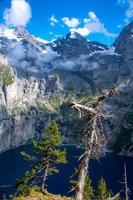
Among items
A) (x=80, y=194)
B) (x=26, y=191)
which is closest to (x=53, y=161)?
(x=26, y=191)

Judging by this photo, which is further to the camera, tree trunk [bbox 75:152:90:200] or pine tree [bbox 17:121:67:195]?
pine tree [bbox 17:121:67:195]

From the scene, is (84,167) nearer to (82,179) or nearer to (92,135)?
(82,179)

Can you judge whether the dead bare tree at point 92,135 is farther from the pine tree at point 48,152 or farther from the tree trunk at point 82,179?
the pine tree at point 48,152

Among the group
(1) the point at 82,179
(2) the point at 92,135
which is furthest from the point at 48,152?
(2) the point at 92,135

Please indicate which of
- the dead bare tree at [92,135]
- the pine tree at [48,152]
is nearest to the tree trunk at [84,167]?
the dead bare tree at [92,135]

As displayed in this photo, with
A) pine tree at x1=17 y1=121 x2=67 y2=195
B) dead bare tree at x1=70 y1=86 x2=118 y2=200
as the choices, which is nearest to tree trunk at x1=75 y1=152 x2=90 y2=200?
dead bare tree at x1=70 y1=86 x2=118 y2=200

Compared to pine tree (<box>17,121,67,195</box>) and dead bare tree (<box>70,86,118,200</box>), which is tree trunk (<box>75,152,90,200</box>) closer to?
dead bare tree (<box>70,86,118,200</box>)

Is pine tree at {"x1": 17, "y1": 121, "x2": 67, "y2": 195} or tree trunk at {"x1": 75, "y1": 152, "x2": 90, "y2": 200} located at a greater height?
pine tree at {"x1": 17, "y1": 121, "x2": 67, "y2": 195}

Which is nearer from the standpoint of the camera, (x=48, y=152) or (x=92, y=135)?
(x=92, y=135)
